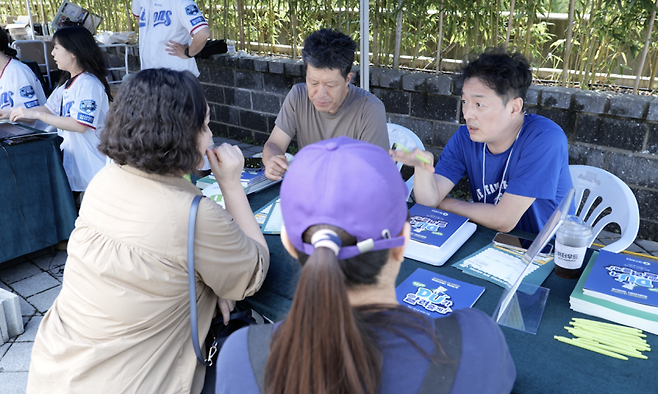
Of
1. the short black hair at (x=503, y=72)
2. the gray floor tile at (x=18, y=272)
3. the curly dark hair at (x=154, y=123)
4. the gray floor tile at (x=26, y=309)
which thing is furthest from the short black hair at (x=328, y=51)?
the gray floor tile at (x=18, y=272)

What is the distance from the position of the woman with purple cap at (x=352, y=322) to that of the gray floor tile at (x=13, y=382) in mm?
1818

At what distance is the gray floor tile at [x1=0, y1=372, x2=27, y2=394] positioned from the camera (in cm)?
208

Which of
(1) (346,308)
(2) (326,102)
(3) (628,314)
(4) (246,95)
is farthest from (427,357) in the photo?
(4) (246,95)

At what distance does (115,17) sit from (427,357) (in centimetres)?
778

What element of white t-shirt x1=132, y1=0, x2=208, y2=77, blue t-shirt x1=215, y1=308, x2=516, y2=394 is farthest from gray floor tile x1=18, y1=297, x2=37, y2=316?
blue t-shirt x1=215, y1=308, x2=516, y2=394

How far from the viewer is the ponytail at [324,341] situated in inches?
25.5

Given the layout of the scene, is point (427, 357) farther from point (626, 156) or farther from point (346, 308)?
point (626, 156)

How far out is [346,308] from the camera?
66cm

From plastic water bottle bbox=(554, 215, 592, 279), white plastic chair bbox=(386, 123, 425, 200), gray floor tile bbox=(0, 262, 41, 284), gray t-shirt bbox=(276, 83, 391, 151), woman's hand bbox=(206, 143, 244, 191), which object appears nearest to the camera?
plastic water bottle bbox=(554, 215, 592, 279)

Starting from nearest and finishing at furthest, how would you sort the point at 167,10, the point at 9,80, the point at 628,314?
1. the point at 628,314
2. the point at 9,80
3. the point at 167,10

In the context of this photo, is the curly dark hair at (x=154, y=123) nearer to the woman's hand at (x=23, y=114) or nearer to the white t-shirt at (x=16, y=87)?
the woman's hand at (x=23, y=114)

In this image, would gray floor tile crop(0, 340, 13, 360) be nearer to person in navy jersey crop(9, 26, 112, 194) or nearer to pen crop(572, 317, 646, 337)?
person in navy jersey crop(9, 26, 112, 194)

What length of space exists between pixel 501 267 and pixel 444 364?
2.99ft

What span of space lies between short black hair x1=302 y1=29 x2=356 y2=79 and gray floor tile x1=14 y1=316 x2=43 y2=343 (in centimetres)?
193
